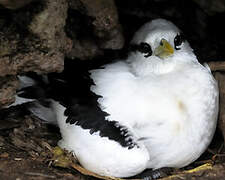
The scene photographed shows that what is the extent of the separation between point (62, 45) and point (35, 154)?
3.75 feet

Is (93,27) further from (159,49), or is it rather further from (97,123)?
(97,123)

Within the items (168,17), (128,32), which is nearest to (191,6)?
(168,17)

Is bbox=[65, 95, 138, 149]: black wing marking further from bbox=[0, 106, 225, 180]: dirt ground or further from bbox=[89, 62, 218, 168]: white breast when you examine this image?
bbox=[0, 106, 225, 180]: dirt ground

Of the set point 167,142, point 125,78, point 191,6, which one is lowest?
point 167,142

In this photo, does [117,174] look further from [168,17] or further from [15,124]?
[168,17]

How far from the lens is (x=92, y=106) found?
14.3ft

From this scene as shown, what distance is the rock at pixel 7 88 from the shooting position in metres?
3.99

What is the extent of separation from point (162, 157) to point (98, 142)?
0.64 metres

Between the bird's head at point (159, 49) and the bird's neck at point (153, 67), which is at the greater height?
the bird's head at point (159, 49)

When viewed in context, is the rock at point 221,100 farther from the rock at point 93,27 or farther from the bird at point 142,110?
the rock at point 93,27

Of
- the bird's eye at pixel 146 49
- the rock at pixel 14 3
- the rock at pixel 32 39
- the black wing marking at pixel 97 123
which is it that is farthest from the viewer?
the bird's eye at pixel 146 49

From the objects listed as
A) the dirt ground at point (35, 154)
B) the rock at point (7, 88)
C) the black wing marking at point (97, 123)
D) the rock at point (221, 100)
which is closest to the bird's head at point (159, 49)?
the rock at point (221, 100)

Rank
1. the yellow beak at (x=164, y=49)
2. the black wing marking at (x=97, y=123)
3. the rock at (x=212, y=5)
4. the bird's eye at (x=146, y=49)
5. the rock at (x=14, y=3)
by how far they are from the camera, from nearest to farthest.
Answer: the rock at (x=14, y=3) → the black wing marking at (x=97, y=123) → the yellow beak at (x=164, y=49) → the bird's eye at (x=146, y=49) → the rock at (x=212, y=5)

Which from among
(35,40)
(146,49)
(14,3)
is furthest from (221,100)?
(14,3)
